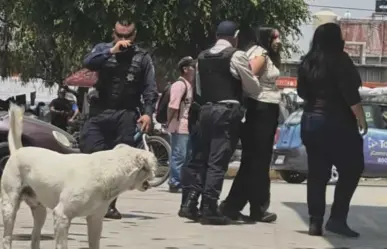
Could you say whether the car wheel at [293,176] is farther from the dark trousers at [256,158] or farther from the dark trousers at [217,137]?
the dark trousers at [217,137]

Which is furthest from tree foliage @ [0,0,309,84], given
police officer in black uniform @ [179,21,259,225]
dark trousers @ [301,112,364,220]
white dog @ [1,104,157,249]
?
white dog @ [1,104,157,249]

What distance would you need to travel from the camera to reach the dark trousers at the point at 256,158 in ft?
27.2

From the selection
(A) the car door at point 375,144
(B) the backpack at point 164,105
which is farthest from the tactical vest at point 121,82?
(A) the car door at point 375,144

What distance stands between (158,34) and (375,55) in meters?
45.3

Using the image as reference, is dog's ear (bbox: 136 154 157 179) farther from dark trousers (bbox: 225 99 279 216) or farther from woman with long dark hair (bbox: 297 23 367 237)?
dark trousers (bbox: 225 99 279 216)

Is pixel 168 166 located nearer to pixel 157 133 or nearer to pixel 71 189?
pixel 157 133

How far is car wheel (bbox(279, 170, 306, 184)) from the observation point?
16.0 m

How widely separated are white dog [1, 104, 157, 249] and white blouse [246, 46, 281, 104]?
2.95 meters

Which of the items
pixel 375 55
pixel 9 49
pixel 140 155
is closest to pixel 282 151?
pixel 140 155

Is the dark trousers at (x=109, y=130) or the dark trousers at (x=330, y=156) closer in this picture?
the dark trousers at (x=330, y=156)

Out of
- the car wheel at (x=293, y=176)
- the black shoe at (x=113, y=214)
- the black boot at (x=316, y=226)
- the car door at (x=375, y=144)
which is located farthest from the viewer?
the car wheel at (x=293, y=176)

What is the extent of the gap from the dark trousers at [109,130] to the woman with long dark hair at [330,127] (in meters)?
1.61

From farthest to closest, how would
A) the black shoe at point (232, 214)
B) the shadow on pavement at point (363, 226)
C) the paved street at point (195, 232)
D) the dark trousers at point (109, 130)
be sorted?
1. the black shoe at point (232, 214)
2. the dark trousers at point (109, 130)
3. the shadow on pavement at point (363, 226)
4. the paved street at point (195, 232)

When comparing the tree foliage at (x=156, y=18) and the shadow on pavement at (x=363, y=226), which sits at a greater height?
the tree foliage at (x=156, y=18)
